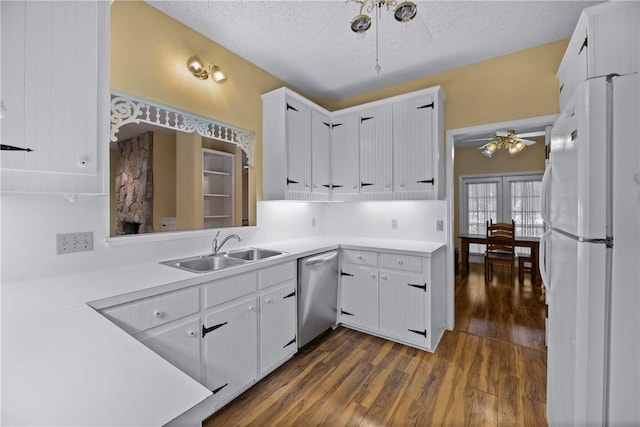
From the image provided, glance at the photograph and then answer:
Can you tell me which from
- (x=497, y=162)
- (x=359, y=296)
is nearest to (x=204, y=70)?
(x=359, y=296)

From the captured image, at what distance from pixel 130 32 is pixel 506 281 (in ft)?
18.8

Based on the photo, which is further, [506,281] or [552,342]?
[506,281]

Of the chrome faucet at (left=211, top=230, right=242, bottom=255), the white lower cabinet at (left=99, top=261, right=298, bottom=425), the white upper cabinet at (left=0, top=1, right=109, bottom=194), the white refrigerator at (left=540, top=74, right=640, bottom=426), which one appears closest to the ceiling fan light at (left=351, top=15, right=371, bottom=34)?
the white refrigerator at (left=540, top=74, right=640, bottom=426)

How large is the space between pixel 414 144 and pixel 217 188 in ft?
6.43

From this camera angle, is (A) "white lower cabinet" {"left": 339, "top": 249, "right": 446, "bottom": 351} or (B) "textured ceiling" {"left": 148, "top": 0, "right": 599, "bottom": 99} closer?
(B) "textured ceiling" {"left": 148, "top": 0, "right": 599, "bottom": 99}

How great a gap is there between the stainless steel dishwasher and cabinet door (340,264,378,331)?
10 cm

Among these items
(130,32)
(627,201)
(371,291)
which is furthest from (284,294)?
(130,32)

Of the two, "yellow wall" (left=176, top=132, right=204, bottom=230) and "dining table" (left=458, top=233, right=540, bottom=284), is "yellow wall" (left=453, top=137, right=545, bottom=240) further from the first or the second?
"yellow wall" (left=176, top=132, right=204, bottom=230)

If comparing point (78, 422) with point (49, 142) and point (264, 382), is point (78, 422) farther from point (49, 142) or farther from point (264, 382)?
point (264, 382)

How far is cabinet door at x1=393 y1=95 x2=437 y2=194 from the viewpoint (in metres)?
2.75

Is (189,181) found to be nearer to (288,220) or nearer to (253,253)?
(253,253)

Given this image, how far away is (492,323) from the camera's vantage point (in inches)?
120

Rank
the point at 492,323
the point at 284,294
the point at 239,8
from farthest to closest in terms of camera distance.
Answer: the point at 492,323 → the point at 284,294 → the point at 239,8

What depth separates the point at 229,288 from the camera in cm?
179
